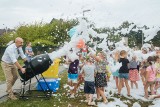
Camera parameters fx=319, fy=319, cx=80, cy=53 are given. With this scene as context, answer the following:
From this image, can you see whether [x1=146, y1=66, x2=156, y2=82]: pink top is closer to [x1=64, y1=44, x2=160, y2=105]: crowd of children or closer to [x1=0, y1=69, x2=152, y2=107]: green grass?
[x1=64, y1=44, x2=160, y2=105]: crowd of children

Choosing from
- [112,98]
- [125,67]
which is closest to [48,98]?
[112,98]

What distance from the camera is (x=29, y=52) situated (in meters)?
16.3

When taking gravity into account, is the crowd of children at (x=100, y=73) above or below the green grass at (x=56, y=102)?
above

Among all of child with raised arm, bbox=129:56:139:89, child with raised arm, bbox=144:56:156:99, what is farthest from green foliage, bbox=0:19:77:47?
child with raised arm, bbox=144:56:156:99

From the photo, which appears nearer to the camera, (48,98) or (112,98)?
(48,98)

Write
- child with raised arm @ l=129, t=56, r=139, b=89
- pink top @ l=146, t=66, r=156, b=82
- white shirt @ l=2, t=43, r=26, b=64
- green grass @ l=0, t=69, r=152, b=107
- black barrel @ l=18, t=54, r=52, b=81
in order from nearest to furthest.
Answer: green grass @ l=0, t=69, r=152, b=107 < white shirt @ l=2, t=43, r=26, b=64 < black barrel @ l=18, t=54, r=52, b=81 < pink top @ l=146, t=66, r=156, b=82 < child with raised arm @ l=129, t=56, r=139, b=89

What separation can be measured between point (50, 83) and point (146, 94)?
345 centimetres

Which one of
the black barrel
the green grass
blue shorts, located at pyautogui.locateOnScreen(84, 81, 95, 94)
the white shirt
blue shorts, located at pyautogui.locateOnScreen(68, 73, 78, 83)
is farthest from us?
blue shorts, located at pyautogui.locateOnScreen(68, 73, 78, 83)

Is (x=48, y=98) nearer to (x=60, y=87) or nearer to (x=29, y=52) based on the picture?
(x=60, y=87)

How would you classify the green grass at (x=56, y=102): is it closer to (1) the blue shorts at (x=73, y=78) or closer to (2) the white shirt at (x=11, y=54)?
(1) the blue shorts at (x=73, y=78)

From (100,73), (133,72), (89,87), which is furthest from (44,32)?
(89,87)

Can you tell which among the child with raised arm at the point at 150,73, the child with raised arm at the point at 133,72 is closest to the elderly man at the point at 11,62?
the child with raised arm at the point at 150,73

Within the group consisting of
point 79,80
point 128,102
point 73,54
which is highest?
point 73,54

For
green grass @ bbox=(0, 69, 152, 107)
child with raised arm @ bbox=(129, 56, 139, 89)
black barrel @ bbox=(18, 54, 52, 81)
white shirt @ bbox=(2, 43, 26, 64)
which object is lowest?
green grass @ bbox=(0, 69, 152, 107)
